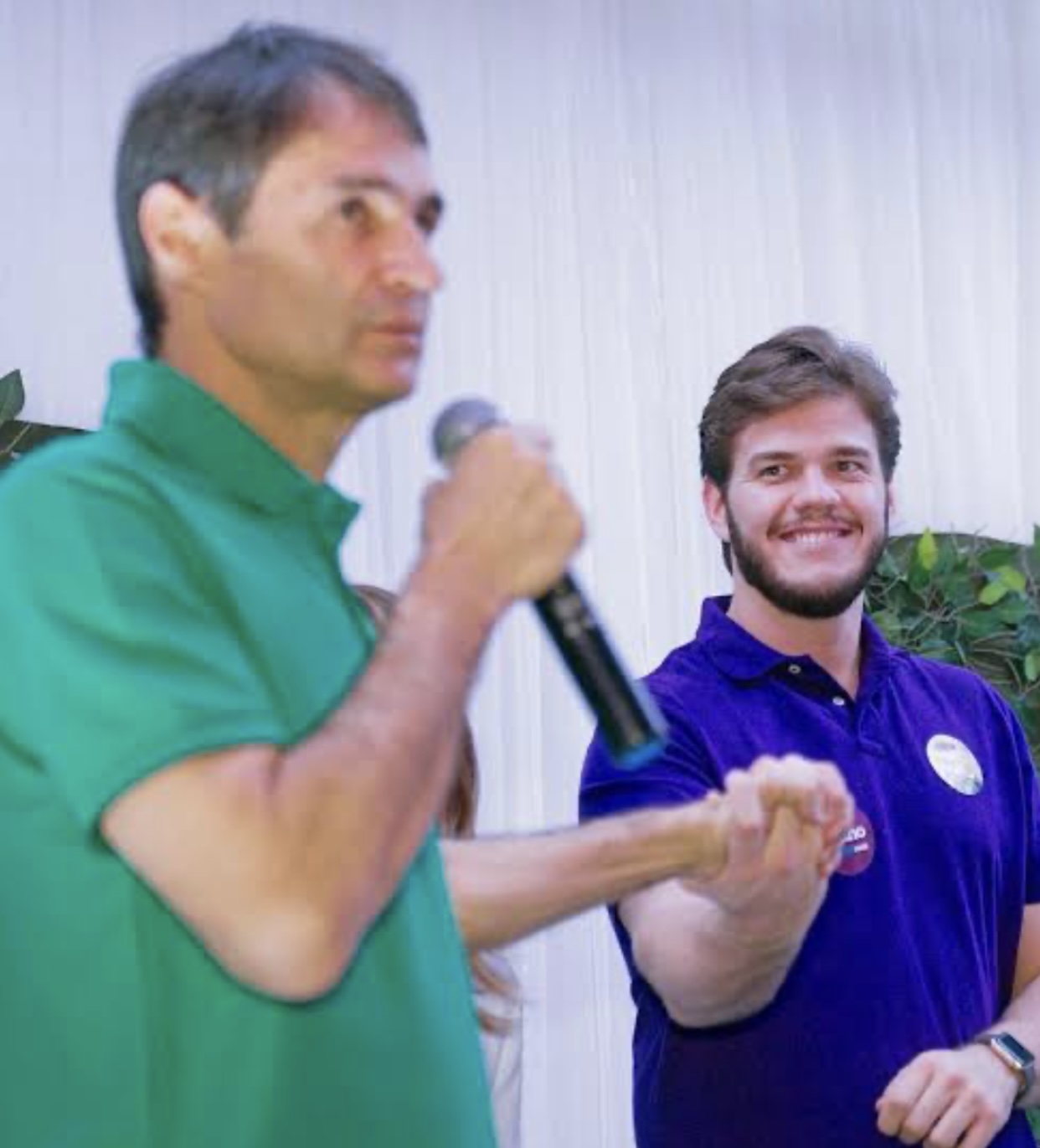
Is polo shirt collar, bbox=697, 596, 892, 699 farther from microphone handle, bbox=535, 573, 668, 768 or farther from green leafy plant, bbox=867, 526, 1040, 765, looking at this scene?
green leafy plant, bbox=867, 526, 1040, 765

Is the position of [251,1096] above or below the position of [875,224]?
below

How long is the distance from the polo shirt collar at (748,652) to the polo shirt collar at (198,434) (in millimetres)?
1222

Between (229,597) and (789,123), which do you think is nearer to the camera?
(229,597)

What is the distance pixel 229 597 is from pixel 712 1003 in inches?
40.9

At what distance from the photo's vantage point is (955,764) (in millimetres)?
2332

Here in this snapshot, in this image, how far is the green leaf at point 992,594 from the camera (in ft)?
13.5

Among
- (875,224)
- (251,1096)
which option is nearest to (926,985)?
(251,1096)

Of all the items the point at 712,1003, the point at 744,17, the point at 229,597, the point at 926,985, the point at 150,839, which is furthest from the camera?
the point at 744,17

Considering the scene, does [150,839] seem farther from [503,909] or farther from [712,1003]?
[712,1003]

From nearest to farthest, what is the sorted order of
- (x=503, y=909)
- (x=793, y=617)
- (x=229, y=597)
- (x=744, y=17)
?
(x=229, y=597)
(x=503, y=909)
(x=793, y=617)
(x=744, y=17)

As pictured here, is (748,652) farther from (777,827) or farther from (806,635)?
(777,827)

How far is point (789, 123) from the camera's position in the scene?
424 centimetres

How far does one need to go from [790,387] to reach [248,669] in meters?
1.53

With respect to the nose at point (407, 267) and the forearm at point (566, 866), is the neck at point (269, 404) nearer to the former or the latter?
the nose at point (407, 267)
